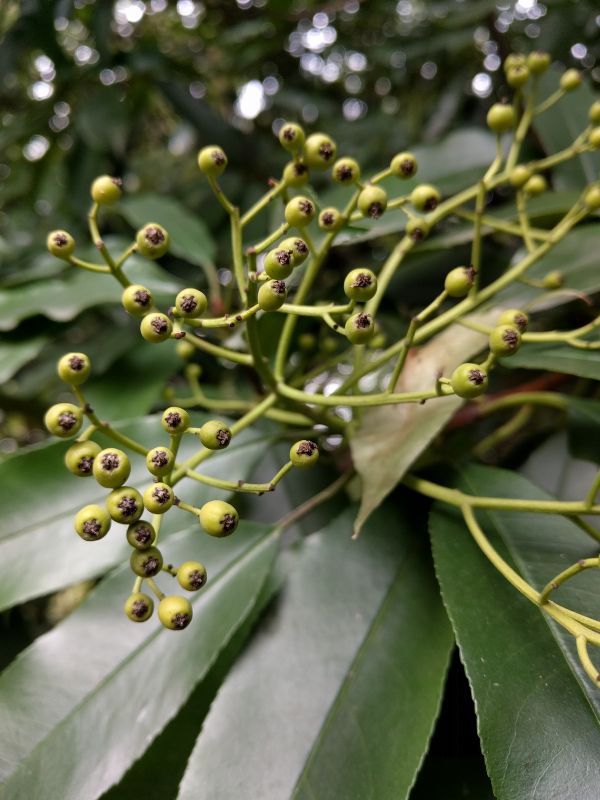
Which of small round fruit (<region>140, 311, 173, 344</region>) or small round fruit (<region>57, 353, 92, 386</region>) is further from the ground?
small round fruit (<region>140, 311, 173, 344</region>)

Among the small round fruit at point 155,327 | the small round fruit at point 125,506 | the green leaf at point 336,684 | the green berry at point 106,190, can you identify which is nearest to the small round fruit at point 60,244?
the green berry at point 106,190

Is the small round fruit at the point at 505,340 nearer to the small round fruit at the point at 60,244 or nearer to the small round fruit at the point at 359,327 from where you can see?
the small round fruit at the point at 359,327

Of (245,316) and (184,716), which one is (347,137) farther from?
(184,716)

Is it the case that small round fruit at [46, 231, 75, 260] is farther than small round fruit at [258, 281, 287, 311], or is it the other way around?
small round fruit at [46, 231, 75, 260]

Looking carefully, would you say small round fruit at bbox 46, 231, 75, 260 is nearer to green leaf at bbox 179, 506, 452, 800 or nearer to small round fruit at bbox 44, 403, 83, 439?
small round fruit at bbox 44, 403, 83, 439

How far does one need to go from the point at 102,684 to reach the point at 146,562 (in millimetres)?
217

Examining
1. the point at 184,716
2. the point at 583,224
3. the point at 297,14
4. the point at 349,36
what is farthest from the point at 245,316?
the point at 349,36

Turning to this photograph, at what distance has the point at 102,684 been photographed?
673mm

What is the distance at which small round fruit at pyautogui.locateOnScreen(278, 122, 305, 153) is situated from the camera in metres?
0.64

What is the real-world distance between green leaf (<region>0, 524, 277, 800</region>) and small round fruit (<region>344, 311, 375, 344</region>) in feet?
1.03

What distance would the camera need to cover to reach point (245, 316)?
0.56m

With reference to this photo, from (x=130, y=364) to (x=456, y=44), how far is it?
1043mm

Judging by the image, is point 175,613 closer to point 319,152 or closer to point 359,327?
point 359,327

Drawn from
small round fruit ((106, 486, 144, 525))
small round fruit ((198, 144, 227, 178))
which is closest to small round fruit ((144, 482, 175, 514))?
small round fruit ((106, 486, 144, 525))
